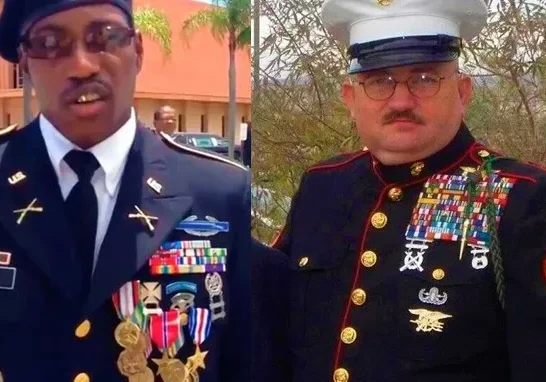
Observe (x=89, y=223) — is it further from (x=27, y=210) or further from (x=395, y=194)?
(x=395, y=194)

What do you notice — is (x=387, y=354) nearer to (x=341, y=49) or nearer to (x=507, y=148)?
(x=507, y=148)

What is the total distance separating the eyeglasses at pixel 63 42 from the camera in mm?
1597

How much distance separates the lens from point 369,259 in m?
1.65

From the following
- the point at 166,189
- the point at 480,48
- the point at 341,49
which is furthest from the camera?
the point at 166,189

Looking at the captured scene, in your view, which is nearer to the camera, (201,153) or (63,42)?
(63,42)

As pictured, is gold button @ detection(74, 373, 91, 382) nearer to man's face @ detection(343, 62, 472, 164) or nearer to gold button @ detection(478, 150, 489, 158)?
man's face @ detection(343, 62, 472, 164)

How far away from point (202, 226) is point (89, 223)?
247mm

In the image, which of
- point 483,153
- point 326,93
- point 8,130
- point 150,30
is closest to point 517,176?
point 483,153

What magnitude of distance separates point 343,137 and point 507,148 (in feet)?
1.08

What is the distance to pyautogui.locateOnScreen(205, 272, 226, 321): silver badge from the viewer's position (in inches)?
70.1

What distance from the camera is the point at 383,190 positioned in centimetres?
169

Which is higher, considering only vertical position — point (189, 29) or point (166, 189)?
point (189, 29)

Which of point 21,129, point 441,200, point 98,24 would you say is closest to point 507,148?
point 441,200

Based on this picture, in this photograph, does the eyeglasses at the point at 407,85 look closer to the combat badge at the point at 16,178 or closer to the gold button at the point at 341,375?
the gold button at the point at 341,375
